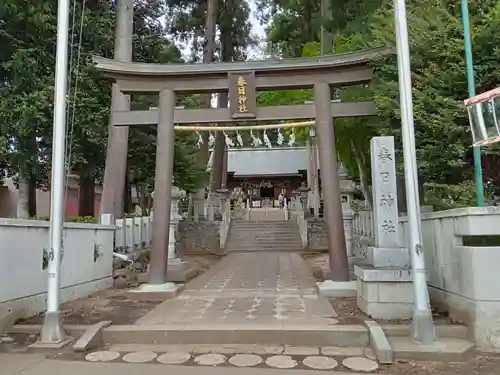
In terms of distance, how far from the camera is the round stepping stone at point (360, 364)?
15.6 ft

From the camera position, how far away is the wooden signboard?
29.8 ft

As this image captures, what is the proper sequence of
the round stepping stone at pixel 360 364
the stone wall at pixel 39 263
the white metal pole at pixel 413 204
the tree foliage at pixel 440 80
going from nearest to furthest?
the round stepping stone at pixel 360 364 → the white metal pole at pixel 413 204 → the stone wall at pixel 39 263 → the tree foliage at pixel 440 80

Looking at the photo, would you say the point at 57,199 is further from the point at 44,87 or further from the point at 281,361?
the point at 44,87

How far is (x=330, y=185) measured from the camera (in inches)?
356

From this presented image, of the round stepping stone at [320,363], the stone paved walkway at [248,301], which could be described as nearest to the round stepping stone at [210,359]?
the round stepping stone at [320,363]

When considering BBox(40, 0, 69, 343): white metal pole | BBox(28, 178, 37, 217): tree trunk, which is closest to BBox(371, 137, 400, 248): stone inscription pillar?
BBox(40, 0, 69, 343): white metal pole

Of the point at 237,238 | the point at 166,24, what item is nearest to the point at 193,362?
the point at 237,238

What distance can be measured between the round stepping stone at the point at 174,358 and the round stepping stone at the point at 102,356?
0.54 metres

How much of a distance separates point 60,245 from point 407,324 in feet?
15.0

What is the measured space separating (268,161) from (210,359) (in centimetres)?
3445

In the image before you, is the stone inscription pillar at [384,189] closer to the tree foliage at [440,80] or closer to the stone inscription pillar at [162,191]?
the tree foliage at [440,80]

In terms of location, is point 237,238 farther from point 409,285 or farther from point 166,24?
point 409,285

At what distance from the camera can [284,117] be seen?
921 cm

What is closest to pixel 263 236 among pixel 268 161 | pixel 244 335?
pixel 244 335
